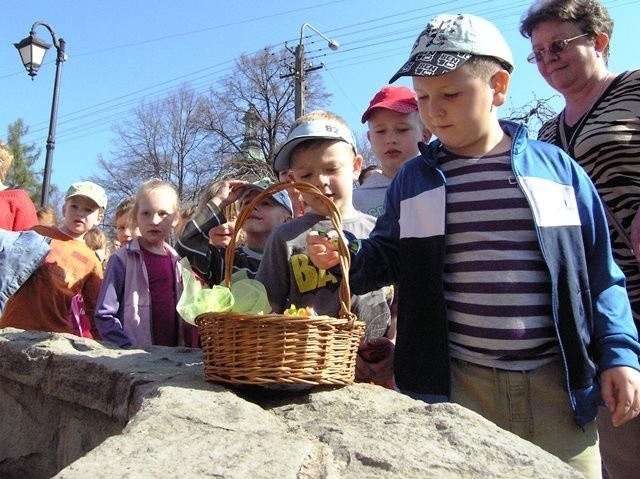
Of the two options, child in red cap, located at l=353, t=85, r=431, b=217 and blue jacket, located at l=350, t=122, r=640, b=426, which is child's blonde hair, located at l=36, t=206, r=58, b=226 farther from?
blue jacket, located at l=350, t=122, r=640, b=426

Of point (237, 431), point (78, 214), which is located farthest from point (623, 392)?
Result: point (78, 214)

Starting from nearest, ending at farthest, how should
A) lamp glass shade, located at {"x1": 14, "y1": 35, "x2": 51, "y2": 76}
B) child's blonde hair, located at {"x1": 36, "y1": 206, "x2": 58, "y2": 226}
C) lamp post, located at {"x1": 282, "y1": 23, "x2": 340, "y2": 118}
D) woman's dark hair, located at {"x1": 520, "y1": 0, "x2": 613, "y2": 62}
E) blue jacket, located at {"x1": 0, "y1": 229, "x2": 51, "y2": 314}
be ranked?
woman's dark hair, located at {"x1": 520, "y1": 0, "x2": 613, "y2": 62}, blue jacket, located at {"x1": 0, "y1": 229, "x2": 51, "y2": 314}, child's blonde hair, located at {"x1": 36, "y1": 206, "x2": 58, "y2": 226}, lamp glass shade, located at {"x1": 14, "y1": 35, "x2": 51, "y2": 76}, lamp post, located at {"x1": 282, "y1": 23, "x2": 340, "y2": 118}

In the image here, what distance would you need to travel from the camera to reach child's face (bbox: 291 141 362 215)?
2494 millimetres

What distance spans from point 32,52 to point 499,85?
9.79 m

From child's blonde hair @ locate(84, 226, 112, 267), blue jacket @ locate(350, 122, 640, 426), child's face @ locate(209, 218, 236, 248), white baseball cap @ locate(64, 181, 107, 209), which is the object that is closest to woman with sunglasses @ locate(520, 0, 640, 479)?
blue jacket @ locate(350, 122, 640, 426)

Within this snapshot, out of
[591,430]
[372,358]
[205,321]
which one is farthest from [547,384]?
[205,321]

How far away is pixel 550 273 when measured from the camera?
5.63 ft

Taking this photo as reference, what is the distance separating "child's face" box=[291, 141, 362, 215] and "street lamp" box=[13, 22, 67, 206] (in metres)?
8.51

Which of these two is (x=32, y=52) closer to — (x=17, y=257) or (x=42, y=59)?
(x=42, y=59)

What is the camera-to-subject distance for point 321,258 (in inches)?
73.8

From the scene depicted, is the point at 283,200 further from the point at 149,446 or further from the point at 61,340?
the point at 149,446

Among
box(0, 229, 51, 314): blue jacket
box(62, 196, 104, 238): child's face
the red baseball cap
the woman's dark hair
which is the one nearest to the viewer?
the woman's dark hair

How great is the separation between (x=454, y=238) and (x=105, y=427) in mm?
1263

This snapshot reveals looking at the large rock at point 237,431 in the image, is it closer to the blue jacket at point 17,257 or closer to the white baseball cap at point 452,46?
the white baseball cap at point 452,46
